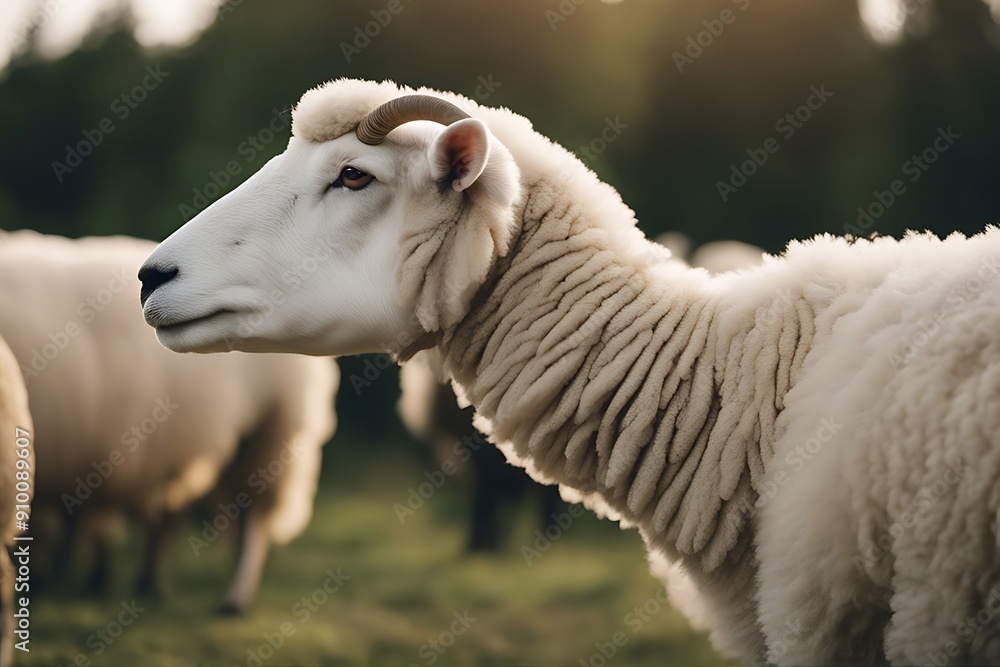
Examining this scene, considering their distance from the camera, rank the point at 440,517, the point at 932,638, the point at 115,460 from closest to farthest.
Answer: the point at 932,638 → the point at 115,460 → the point at 440,517

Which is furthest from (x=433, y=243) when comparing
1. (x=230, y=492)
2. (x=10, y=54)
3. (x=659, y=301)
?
(x=10, y=54)

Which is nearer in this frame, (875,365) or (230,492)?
(875,365)

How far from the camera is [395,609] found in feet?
20.6

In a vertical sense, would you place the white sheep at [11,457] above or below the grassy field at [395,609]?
above

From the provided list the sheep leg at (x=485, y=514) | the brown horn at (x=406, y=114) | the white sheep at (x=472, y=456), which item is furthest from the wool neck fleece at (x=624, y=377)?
the sheep leg at (x=485, y=514)

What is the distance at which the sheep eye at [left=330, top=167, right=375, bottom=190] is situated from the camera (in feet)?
7.84

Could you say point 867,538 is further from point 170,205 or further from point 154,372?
point 170,205

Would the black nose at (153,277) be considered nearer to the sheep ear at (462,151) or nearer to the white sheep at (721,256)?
Answer: the sheep ear at (462,151)

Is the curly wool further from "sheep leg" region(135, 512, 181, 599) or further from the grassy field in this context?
"sheep leg" region(135, 512, 181, 599)

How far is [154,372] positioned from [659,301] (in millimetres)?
3671

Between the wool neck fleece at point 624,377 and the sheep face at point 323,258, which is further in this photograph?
the sheep face at point 323,258

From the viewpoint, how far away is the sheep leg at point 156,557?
574 cm

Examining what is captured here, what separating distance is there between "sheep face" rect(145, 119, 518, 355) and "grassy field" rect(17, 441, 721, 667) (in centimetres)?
264

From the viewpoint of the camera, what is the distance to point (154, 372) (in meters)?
5.22
